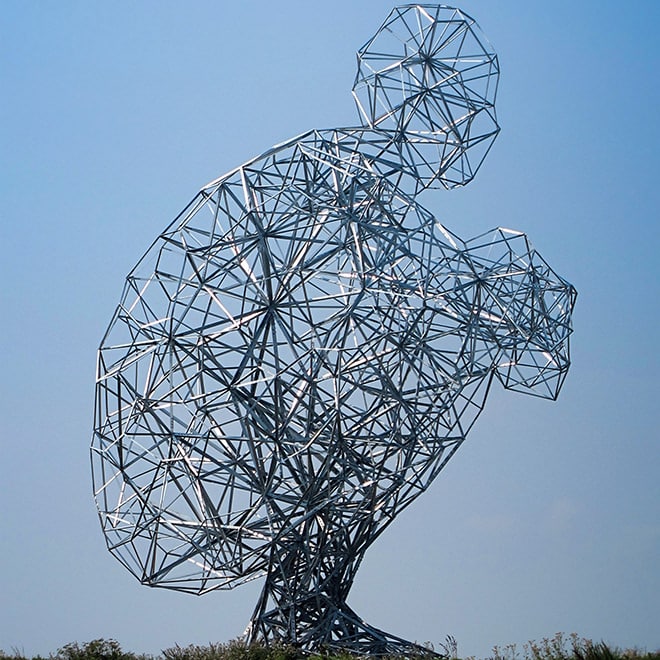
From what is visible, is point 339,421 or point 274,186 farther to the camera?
point 274,186

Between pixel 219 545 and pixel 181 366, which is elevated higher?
pixel 181 366

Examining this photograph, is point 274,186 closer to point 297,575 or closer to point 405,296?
point 405,296

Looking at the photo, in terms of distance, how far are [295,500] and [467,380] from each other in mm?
4743

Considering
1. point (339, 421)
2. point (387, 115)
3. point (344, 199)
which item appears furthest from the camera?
point (387, 115)

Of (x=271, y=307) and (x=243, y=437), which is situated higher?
(x=271, y=307)

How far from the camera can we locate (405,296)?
1035 inches

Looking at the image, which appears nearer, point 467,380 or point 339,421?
point 339,421

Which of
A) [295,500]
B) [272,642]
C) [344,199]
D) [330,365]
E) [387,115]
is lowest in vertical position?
[272,642]

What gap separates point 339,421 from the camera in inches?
992

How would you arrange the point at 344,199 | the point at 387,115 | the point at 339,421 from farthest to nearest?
the point at 387,115 → the point at 344,199 → the point at 339,421

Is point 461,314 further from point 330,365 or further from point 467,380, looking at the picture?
point 330,365

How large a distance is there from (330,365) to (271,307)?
1741 millimetres

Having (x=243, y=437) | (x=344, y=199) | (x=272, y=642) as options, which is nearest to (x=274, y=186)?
(x=344, y=199)

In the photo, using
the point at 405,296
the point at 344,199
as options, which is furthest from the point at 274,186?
the point at 405,296
